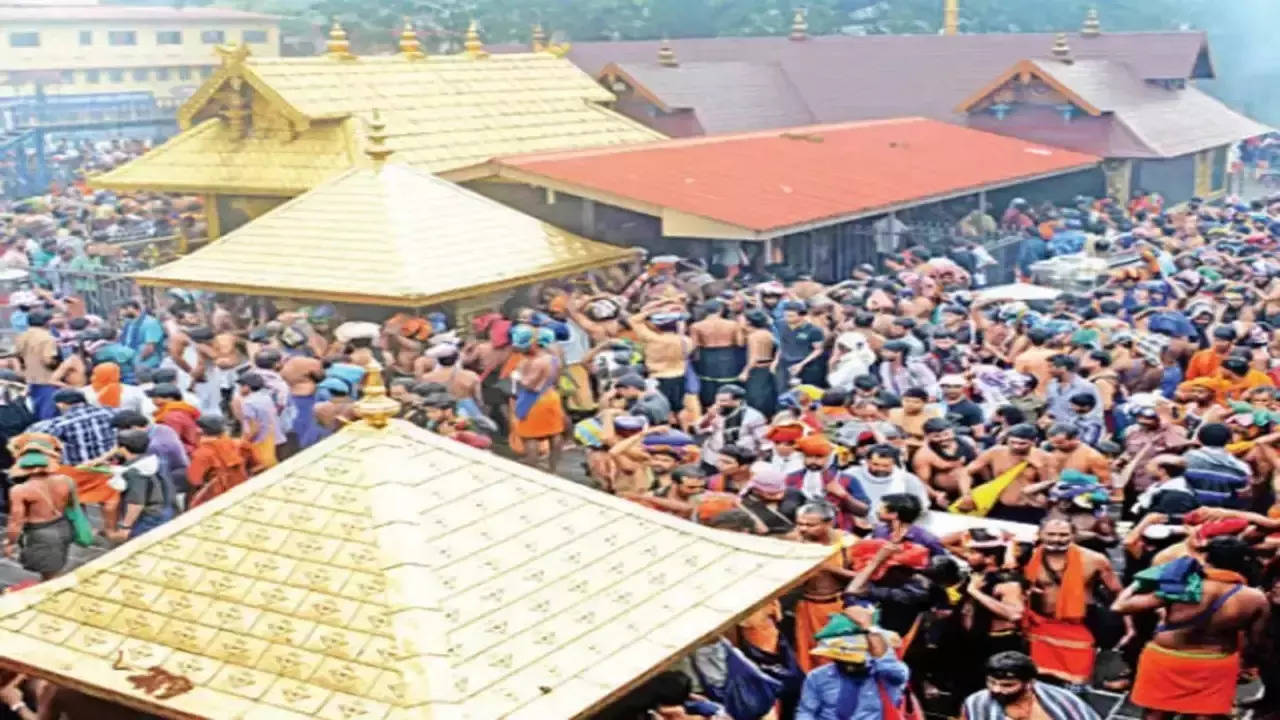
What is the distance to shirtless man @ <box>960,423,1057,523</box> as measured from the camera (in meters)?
8.47

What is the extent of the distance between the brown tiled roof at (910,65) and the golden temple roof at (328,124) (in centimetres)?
920

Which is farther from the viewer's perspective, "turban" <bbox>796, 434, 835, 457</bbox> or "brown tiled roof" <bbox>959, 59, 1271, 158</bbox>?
"brown tiled roof" <bbox>959, 59, 1271, 158</bbox>

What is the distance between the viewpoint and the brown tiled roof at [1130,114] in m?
27.0

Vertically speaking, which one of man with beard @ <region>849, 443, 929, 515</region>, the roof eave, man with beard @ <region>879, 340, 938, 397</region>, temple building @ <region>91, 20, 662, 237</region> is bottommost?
the roof eave

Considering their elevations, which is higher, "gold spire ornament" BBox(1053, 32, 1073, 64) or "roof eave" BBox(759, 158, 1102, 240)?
"gold spire ornament" BBox(1053, 32, 1073, 64)

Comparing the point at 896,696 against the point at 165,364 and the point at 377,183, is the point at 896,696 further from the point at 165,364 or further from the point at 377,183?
the point at 377,183

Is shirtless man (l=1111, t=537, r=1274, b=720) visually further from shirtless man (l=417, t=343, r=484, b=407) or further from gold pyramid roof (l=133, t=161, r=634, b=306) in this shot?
gold pyramid roof (l=133, t=161, r=634, b=306)

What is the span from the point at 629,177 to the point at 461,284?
4.34m

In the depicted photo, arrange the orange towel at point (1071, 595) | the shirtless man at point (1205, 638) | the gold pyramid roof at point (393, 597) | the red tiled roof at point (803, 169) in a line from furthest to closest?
the red tiled roof at point (803, 169), the orange towel at point (1071, 595), the shirtless man at point (1205, 638), the gold pyramid roof at point (393, 597)

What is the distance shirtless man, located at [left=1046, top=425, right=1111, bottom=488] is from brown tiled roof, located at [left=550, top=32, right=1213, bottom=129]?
850 inches

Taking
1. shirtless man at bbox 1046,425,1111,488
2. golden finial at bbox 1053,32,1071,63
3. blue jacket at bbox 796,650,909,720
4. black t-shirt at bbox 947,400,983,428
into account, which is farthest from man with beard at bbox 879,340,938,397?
golden finial at bbox 1053,32,1071,63

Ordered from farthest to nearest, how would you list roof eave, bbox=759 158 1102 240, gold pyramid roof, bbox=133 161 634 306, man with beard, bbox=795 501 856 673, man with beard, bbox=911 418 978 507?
roof eave, bbox=759 158 1102 240 → gold pyramid roof, bbox=133 161 634 306 → man with beard, bbox=911 418 978 507 → man with beard, bbox=795 501 856 673

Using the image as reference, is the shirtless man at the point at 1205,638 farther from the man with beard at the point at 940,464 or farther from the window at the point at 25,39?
the window at the point at 25,39

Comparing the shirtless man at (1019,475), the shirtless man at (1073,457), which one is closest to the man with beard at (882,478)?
the shirtless man at (1019,475)
